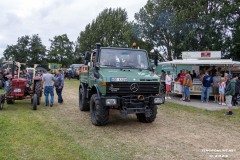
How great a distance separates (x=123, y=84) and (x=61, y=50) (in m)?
61.9

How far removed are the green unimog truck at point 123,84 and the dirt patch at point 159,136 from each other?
529 mm

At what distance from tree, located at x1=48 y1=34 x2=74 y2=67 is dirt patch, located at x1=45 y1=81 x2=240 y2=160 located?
A: 58.6 metres

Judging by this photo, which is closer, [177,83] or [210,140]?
[210,140]

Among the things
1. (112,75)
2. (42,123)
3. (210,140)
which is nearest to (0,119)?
(42,123)

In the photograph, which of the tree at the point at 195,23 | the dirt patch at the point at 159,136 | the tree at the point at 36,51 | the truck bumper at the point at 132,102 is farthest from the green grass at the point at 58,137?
the tree at the point at 36,51

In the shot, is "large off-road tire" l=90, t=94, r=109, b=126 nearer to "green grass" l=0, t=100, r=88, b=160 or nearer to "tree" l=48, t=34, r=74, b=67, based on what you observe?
"green grass" l=0, t=100, r=88, b=160

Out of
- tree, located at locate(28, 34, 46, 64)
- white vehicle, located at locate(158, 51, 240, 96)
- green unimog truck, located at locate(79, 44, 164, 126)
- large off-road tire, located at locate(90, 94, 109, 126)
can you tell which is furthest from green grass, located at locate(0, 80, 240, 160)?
tree, located at locate(28, 34, 46, 64)

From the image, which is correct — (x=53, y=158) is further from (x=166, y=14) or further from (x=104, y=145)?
(x=166, y=14)

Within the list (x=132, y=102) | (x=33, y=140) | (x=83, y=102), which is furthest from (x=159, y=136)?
(x=83, y=102)

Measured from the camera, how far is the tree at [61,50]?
67.1 m

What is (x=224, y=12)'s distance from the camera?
29344 mm

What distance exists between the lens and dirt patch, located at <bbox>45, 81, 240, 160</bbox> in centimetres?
583

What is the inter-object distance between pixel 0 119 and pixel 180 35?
25488 mm

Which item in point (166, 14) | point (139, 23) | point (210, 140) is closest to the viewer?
point (210, 140)
